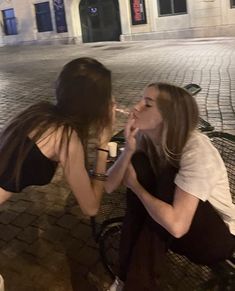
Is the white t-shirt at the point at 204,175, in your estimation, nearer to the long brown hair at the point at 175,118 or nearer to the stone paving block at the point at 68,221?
the long brown hair at the point at 175,118

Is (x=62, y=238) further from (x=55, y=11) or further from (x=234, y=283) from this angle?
(x=55, y=11)

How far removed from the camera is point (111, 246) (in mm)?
2676

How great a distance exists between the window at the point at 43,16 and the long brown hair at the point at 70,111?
2609 centimetres

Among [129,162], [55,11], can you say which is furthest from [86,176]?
[55,11]

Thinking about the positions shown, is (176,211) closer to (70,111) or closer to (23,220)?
(70,111)

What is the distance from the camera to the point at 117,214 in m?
2.62

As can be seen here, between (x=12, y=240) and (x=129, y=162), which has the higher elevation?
(x=129, y=162)

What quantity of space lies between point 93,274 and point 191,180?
1.36m

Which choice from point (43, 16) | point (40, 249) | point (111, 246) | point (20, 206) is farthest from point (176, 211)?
point (43, 16)

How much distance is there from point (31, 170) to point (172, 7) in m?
21.2

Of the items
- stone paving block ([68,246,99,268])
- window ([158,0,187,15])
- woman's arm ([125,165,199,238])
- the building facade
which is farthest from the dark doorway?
woman's arm ([125,165,199,238])

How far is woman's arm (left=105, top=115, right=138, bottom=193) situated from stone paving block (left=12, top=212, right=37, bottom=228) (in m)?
1.66

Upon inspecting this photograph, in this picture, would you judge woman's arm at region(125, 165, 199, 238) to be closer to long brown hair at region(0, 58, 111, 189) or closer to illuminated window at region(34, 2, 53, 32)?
long brown hair at region(0, 58, 111, 189)

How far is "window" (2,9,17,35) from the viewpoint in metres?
29.0
